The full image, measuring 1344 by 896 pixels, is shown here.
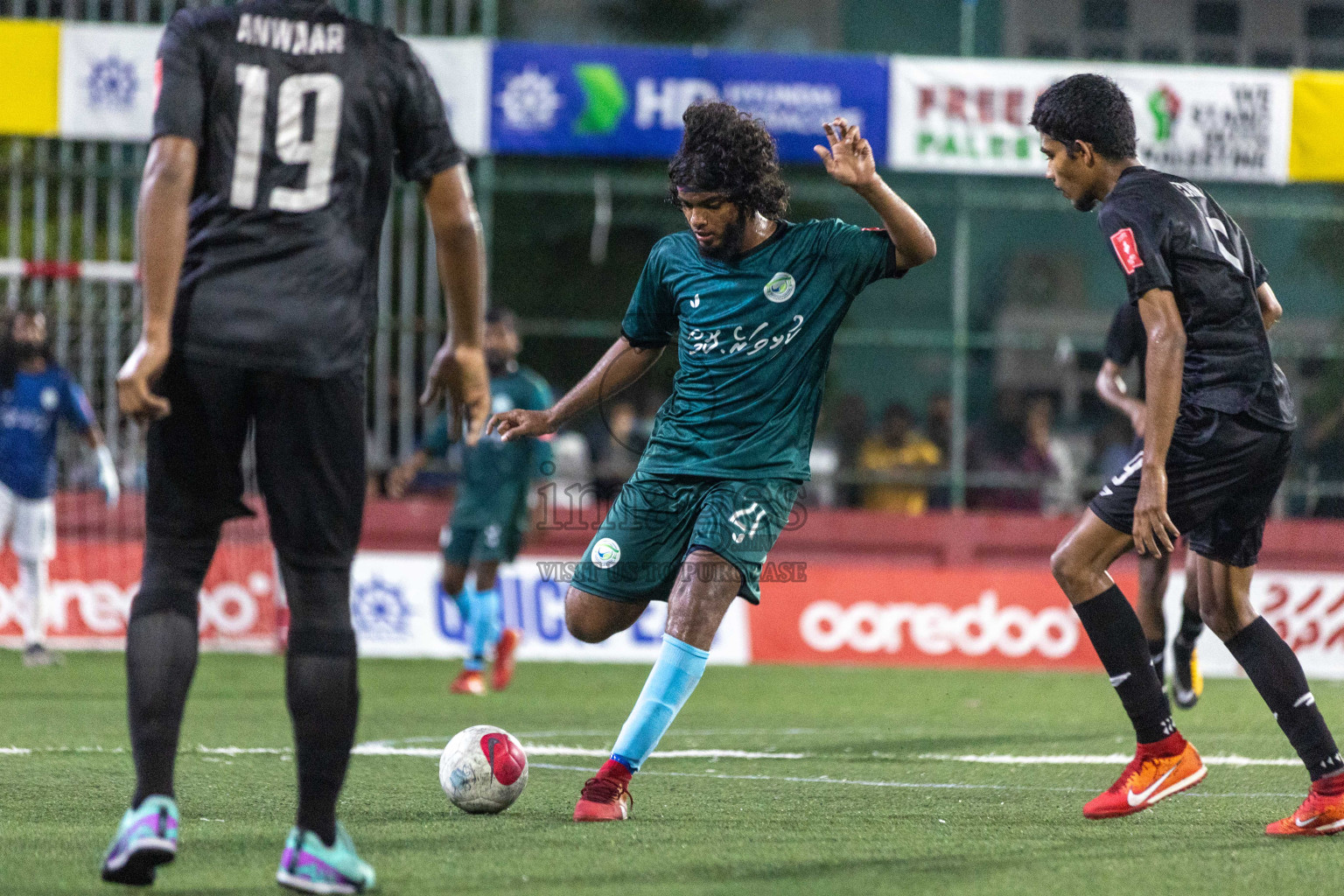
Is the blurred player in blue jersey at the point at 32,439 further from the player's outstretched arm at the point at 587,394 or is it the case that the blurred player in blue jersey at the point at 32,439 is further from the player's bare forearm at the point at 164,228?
the player's bare forearm at the point at 164,228

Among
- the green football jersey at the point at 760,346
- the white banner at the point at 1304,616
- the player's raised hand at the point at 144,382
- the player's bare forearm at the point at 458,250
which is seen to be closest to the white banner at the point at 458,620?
the white banner at the point at 1304,616

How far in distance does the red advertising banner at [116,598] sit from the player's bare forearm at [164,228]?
9.33 meters

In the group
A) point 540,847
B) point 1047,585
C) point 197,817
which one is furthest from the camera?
point 1047,585

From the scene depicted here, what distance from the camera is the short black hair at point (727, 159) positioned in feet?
16.3

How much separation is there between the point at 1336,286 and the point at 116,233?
12155 mm

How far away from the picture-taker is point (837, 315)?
5.19m

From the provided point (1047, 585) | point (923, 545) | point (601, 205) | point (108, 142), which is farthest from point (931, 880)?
point (108, 142)

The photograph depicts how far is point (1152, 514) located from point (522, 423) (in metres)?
1.95

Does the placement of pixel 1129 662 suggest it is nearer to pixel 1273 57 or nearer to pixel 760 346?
pixel 760 346

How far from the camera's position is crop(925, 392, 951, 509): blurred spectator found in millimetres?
15164

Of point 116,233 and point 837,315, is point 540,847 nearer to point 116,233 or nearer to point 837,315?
point 837,315

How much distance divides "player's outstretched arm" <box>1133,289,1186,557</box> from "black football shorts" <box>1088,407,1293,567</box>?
0.13 meters

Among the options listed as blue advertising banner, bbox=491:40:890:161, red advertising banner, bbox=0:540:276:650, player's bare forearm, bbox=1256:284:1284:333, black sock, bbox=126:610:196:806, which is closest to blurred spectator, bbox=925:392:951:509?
blue advertising banner, bbox=491:40:890:161

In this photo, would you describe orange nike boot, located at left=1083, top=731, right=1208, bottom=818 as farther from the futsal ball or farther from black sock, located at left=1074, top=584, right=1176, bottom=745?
the futsal ball
